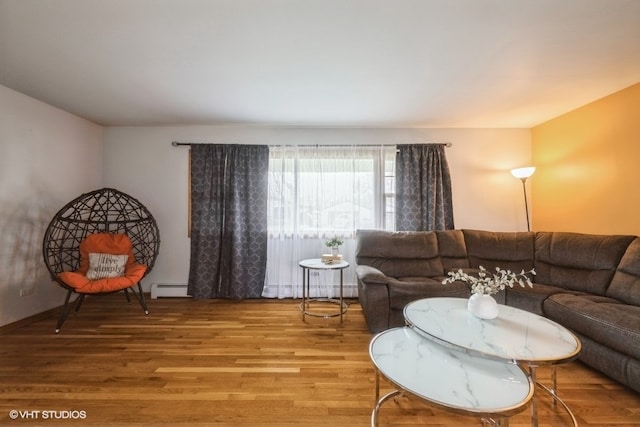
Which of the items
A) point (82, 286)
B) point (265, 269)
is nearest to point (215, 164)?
point (265, 269)

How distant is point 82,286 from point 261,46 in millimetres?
2769

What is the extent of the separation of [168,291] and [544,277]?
4.55 m

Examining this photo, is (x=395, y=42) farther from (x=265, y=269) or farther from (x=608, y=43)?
(x=265, y=269)

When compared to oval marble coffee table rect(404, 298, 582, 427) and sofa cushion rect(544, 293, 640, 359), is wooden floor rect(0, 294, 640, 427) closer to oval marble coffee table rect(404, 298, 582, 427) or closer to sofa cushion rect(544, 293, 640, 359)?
sofa cushion rect(544, 293, 640, 359)

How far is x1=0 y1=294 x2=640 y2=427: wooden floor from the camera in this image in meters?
1.48

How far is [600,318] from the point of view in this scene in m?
1.78

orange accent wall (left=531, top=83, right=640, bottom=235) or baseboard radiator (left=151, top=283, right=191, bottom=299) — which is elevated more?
orange accent wall (left=531, top=83, right=640, bottom=235)

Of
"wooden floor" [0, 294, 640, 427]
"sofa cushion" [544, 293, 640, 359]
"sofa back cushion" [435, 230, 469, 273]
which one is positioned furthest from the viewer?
"sofa back cushion" [435, 230, 469, 273]

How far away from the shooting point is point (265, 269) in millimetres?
3438

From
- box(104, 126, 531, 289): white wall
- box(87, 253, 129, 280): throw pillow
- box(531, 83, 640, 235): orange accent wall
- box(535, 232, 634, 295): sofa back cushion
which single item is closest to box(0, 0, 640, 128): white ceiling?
box(531, 83, 640, 235): orange accent wall

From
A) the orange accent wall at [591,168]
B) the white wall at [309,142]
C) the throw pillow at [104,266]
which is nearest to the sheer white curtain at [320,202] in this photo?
the white wall at [309,142]

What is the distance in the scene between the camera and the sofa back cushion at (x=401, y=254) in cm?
296

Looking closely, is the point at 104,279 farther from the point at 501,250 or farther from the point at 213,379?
the point at 501,250

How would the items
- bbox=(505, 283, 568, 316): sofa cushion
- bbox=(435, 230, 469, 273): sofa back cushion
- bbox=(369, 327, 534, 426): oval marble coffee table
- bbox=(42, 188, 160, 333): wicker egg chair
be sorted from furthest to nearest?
bbox=(435, 230, 469, 273): sofa back cushion < bbox=(42, 188, 160, 333): wicker egg chair < bbox=(505, 283, 568, 316): sofa cushion < bbox=(369, 327, 534, 426): oval marble coffee table
